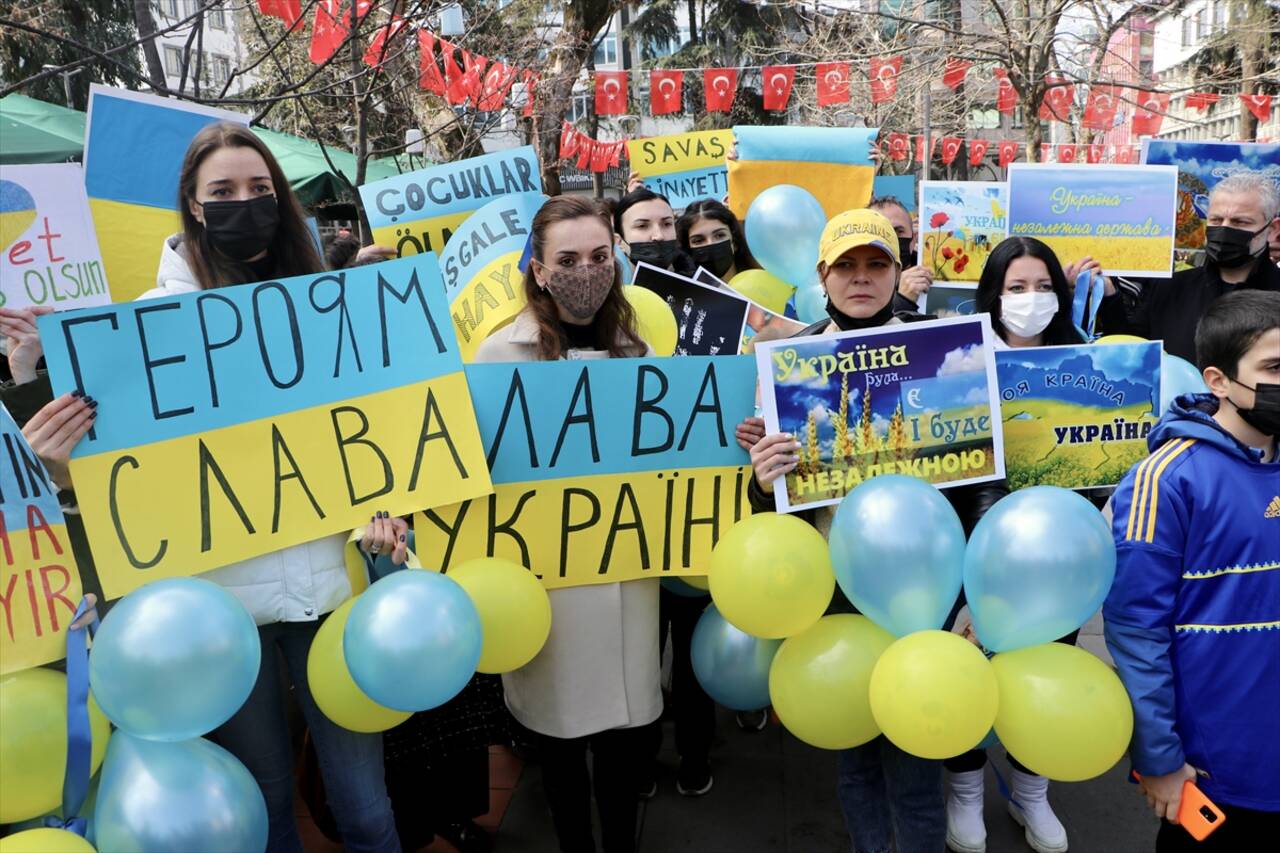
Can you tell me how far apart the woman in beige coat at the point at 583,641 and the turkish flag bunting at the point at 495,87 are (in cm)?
710

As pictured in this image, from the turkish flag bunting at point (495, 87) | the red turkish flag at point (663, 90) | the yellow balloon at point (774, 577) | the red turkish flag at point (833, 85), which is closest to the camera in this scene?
the yellow balloon at point (774, 577)

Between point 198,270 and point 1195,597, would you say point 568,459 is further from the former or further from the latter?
point 1195,597

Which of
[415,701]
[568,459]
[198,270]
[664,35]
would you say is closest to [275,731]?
[415,701]

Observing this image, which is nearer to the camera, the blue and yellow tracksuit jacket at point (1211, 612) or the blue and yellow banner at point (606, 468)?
the blue and yellow tracksuit jacket at point (1211, 612)

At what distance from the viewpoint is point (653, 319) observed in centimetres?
309

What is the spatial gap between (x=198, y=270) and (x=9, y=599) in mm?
883

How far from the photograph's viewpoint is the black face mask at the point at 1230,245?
3.63 meters

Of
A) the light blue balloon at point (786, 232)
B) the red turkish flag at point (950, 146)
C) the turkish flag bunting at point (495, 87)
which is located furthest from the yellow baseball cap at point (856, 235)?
the red turkish flag at point (950, 146)

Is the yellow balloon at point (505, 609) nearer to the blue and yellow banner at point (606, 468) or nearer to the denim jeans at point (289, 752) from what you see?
the blue and yellow banner at point (606, 468)

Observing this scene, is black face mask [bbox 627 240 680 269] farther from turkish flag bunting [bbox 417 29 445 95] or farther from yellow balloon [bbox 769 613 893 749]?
turkish flag bunting [bbox 417 29 445 95]

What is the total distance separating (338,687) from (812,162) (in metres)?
3.89

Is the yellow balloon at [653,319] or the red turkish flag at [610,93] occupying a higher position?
the red turkish flag at [610,93]

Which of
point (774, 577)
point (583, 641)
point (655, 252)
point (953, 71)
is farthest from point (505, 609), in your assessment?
point (953, 71)

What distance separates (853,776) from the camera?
102 inches
